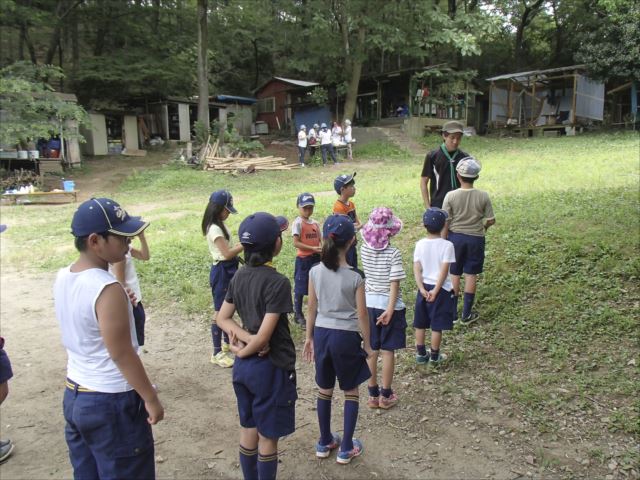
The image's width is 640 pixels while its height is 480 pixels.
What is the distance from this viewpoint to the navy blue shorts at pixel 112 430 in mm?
2293

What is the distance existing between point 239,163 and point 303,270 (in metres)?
16.0

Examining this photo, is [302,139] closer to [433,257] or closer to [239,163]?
[239,163]

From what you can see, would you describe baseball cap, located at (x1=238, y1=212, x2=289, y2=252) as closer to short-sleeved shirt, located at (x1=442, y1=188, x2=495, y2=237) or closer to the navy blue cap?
the navy blue cap

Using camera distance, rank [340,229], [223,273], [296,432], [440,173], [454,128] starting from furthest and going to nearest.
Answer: [440,173], [454,128], [223,273], [296,432], [340,229]

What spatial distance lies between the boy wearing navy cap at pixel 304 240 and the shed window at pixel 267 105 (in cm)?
2928

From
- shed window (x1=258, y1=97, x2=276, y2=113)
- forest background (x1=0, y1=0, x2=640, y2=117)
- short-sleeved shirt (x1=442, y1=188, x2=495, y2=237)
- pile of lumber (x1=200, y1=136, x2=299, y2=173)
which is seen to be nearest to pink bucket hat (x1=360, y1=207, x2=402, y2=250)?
short-sleeved shirt (x1=442, y1=188, x2=495, y2=237)

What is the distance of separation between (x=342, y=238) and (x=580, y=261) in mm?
4303

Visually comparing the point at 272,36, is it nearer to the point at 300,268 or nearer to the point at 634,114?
the point at 634,114

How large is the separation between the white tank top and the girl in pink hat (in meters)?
2.05

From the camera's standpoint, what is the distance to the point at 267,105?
33969 millimetres

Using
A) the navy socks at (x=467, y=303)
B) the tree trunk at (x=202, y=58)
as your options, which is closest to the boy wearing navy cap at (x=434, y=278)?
the navy socks at (x=467, y=303)

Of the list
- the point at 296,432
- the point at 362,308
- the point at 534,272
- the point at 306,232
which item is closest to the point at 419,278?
the point at 362,308

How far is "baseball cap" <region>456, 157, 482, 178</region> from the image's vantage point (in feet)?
16.7

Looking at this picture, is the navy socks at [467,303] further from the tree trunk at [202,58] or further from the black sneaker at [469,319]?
the tree trunk at [202,58]
